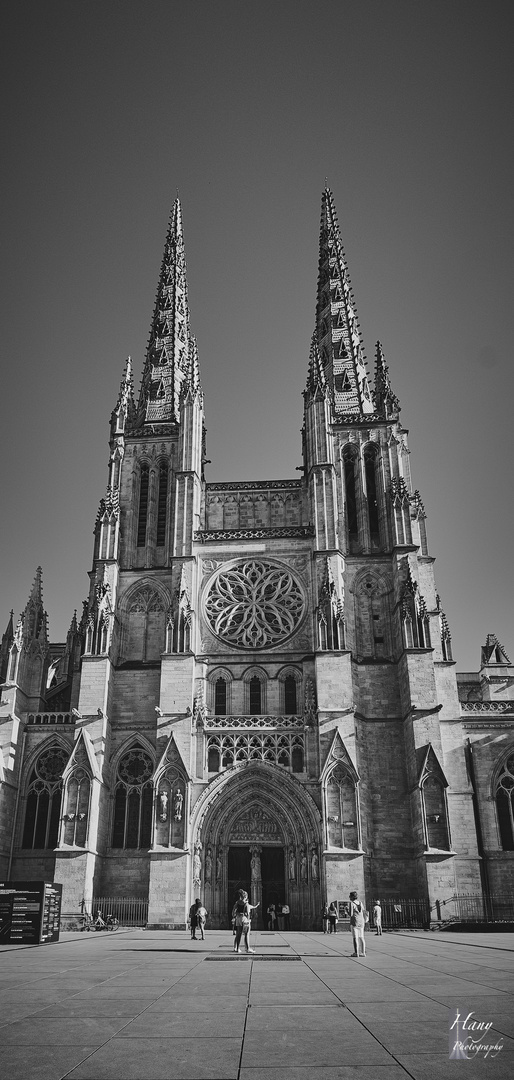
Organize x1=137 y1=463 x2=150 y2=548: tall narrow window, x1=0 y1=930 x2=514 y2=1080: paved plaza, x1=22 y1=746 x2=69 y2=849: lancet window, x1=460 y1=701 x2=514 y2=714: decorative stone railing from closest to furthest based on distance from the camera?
1. x1=0 y1=930 x2=514 y2=1080: paved plaza
2. x1=22 y1=746 x2=69 y2=849: lancet window
3. x1=460 y1=701 x2=514 y2=714: decorative stone railing
4. x1=137 y1=463 x2=150 y2=548: tall narrow window

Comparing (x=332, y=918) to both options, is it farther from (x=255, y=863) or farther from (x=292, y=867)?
(x=255, y=863)

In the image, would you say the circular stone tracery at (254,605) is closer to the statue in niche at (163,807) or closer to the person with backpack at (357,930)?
the statue in niche at (163,807)

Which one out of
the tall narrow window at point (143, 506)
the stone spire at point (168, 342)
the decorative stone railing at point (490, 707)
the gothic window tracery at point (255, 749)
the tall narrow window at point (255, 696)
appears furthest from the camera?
the stone spire at point (168, 342)

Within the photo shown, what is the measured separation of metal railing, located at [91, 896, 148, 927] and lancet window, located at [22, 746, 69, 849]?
3.24 meters

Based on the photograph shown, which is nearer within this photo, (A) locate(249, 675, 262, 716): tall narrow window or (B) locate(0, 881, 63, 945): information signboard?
(B) locate(0, 881, 63, 945): information signboard

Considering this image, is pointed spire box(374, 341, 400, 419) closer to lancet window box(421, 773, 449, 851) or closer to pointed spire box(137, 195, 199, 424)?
pointed spire box(137, 195, 199, 424)

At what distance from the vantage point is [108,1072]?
16.5 feet

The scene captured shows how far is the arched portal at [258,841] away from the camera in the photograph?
95.9 feet

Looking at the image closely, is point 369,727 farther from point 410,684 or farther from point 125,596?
point 125,596

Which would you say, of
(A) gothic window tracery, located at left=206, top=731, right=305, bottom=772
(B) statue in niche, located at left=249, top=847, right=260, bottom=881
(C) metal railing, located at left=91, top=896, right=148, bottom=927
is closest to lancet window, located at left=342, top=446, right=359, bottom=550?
(A) gothic window tracery, located at left=206, top=731, right=305, bottom=772

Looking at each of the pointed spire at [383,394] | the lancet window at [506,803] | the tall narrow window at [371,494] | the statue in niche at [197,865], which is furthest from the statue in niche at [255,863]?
the pointed spire at [383,394]

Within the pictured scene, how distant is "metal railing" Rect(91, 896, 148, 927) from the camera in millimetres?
28844

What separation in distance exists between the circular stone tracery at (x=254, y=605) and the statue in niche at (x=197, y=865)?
8176mm

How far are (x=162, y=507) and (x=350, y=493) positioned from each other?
892cm
